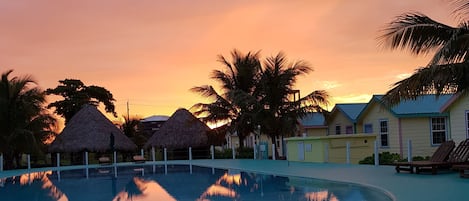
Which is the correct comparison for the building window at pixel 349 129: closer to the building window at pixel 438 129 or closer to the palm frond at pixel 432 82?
the building window at pixel 438 129

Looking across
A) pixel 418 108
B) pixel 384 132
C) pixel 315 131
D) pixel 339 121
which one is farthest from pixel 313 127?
pixel 418 108

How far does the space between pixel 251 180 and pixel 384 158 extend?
658 centimetres

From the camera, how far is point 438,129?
79.9 ft

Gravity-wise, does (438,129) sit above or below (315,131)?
above

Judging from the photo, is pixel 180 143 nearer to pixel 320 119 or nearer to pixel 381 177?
pixel 320 119

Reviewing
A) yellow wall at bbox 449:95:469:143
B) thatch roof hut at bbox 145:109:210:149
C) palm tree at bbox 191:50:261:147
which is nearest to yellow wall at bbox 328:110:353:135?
palm tree at bbox 191:50:261:147

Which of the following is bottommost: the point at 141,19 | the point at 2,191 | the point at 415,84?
the point at 2,191

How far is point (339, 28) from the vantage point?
1836 centimetres

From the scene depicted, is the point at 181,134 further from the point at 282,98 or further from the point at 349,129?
the point at 349,129

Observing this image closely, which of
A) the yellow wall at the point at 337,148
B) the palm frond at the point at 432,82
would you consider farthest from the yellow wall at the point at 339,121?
the palm frond at the point at 432,82

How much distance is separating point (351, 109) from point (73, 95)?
995 inches

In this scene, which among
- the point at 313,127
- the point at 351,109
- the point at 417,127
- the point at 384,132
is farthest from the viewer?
the point at 313,127

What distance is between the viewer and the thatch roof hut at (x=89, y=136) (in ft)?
117

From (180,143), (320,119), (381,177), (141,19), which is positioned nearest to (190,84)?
(180,143)
